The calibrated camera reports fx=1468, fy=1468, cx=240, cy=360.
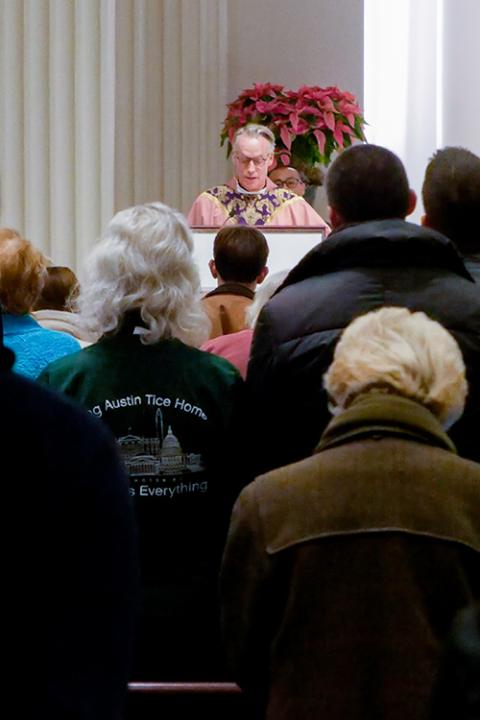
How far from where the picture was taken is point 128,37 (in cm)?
888

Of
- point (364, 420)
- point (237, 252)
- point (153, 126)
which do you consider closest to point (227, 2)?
point (153, 126)

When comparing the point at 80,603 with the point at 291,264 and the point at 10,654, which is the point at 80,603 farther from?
the point at 291,264

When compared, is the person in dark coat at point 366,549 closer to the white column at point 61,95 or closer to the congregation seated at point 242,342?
the congregation seated at point 242,342

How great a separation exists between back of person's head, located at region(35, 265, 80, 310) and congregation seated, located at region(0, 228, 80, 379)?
0.72 metres

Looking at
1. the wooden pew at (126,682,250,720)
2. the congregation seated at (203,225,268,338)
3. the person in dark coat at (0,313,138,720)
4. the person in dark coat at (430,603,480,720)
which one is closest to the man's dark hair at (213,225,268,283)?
the congregation seated at (203,225,268,338)

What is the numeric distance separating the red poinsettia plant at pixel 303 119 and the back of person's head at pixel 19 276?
4.00m

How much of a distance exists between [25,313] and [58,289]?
31.7 inches

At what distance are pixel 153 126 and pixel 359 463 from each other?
7.02 m

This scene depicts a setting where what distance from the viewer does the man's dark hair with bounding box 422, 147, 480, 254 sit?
358cm

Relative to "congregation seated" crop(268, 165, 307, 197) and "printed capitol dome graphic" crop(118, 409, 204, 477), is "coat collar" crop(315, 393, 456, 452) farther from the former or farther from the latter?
"congregation seated" crop(268, 165, 307, 197)

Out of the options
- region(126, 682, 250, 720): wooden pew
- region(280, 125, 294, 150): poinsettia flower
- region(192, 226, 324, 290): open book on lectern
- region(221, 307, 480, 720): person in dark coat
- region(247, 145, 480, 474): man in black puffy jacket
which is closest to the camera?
region(221, 307, 480, 720): person in dark coat

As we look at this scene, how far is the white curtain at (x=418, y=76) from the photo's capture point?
10.4 meters

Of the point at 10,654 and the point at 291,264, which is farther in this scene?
the point at 291,264

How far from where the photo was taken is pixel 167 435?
3035mm
